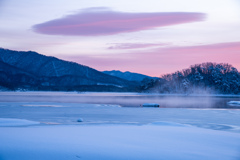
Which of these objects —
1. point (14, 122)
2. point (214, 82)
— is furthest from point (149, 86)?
point (14, 122)

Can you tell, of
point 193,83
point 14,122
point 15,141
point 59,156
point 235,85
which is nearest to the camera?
point 59,156

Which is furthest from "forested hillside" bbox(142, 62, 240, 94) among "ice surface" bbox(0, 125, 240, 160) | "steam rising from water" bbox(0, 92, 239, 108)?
"ice surface" bbox(0, 125, 240, 160)

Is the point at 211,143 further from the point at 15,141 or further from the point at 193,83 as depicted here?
the point at 193,83

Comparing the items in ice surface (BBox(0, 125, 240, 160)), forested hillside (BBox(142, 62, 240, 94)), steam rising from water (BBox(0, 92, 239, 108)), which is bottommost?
steam rising from water (BBox(0, 92, 239, 108))

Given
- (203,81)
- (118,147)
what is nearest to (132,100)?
(118,147)

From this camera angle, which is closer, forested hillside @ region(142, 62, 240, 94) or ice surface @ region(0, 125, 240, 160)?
ice surface @ region(0, 125, 240, 160)

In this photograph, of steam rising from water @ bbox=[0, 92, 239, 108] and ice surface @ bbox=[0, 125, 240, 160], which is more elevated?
ice surface @ bbox=[0, 125, 240, 160]

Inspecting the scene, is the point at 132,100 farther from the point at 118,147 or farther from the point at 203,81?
the point at 203,81

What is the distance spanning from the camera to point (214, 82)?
129 m

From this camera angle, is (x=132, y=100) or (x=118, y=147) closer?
(x=118, y=147)

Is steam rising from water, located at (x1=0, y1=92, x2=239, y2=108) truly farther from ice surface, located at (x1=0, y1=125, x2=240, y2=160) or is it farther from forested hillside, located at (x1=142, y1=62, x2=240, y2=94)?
forested hillside, located at (x1=142, y1=62, x2=240, y2=94)

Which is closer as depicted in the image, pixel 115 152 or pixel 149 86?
pixel 115 152

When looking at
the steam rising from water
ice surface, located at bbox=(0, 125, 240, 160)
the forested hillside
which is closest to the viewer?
ice surface, located at bbox=(0, 125, 240, 160)

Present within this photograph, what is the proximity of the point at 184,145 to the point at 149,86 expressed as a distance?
126570 mm
